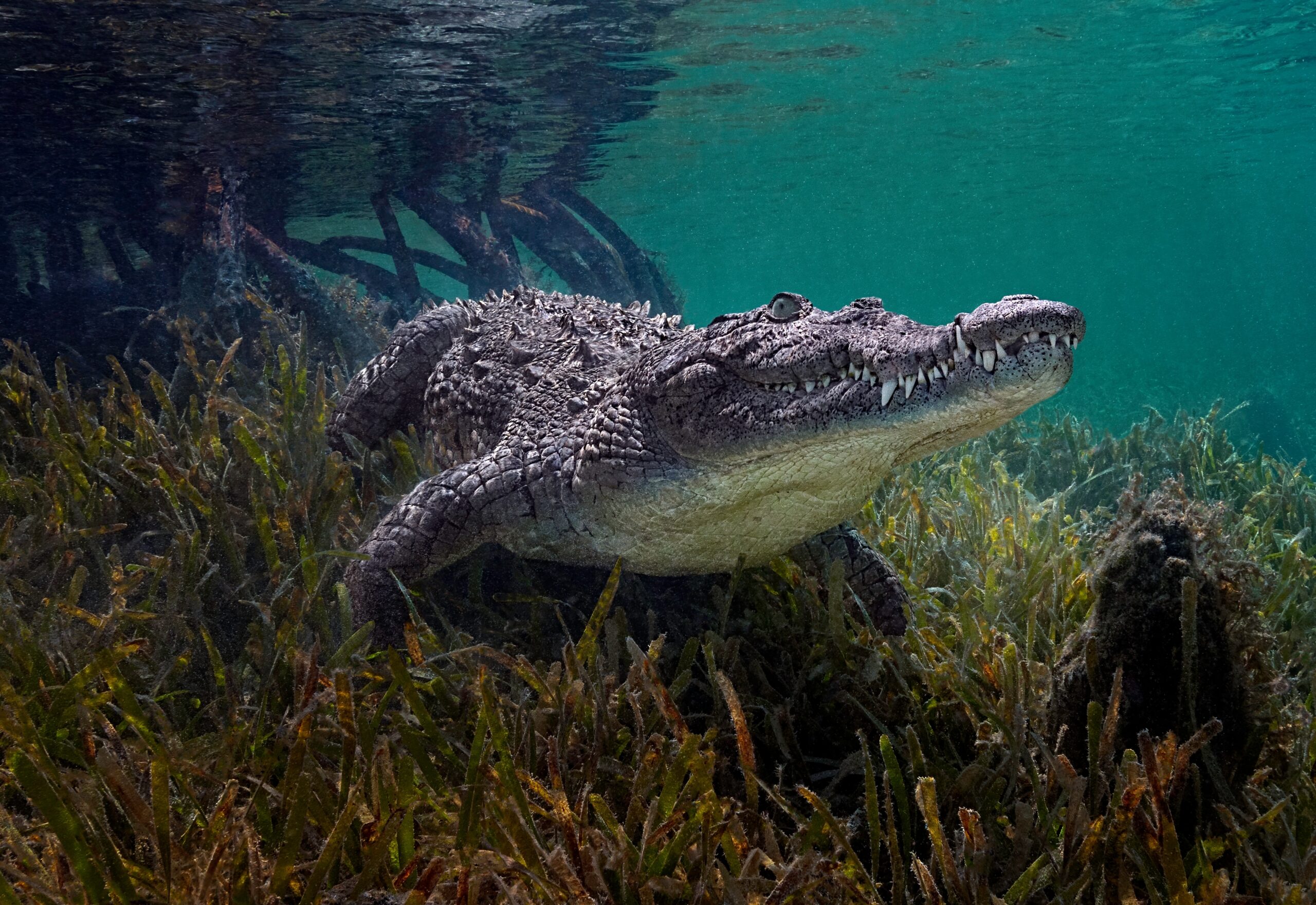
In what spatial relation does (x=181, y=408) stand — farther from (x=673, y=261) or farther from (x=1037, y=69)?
(x=673, y=261)

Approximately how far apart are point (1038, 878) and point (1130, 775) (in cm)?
29

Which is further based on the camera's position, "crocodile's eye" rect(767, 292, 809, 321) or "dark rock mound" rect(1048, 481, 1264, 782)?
"crocodile's eye" rect(767, 292, 809, 321)

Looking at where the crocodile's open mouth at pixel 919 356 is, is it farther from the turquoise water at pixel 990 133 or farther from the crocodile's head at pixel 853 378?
the turquoise water at pixel 990 133

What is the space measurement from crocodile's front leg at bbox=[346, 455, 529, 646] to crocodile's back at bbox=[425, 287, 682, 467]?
1.15 ft

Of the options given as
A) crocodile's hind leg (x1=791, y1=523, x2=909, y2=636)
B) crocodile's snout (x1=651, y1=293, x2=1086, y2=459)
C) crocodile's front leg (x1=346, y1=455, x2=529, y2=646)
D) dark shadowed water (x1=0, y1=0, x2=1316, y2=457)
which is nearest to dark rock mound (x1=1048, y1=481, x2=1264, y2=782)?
crocodile's snout (x1=651, y1=293, x2=1086, y2=459)

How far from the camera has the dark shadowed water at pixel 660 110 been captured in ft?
31.7

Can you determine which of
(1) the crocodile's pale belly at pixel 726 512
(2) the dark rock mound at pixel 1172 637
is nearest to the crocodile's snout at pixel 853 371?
(1) the crocodile's pale belly at pixel 726 512

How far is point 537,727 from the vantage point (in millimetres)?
2088

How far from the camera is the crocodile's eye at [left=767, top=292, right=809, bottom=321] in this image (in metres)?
A: 2.56

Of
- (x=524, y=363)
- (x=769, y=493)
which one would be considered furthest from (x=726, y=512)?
(x=524, y=363)

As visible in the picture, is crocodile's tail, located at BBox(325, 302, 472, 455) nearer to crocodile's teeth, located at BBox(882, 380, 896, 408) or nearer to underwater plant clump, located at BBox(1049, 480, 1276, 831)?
crocodile's teeth, located at BBox(882, 380, 896, 408)

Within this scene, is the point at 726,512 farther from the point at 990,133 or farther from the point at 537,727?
the point at 990,133

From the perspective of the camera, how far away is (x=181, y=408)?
18.8 feet

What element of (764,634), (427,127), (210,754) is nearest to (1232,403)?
(427,127)
